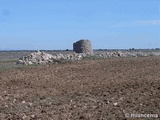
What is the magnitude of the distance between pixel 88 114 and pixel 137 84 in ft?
18.1

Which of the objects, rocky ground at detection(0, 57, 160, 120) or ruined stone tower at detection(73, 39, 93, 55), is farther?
ruined stone tower at detection(73, 39, 93, 55)

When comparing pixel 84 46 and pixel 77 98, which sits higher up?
pixel 84 46

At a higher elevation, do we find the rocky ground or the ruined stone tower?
the ruined stone tower

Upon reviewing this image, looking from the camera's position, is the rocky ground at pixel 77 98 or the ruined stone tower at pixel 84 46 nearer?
the rocky ground at pixel 77 98

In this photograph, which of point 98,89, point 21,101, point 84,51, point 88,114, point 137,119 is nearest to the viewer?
point 137,119

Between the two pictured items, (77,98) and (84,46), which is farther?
(84,46)

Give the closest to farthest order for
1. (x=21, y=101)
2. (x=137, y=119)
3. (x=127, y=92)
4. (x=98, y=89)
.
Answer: (x=137, y=119) → (x=21, y=101) → (x=127, y=92) → (x=98, y=89)

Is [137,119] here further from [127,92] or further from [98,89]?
[98,89]

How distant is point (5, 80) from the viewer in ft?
57.8

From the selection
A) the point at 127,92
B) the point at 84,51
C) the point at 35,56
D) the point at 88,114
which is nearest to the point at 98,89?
the point at 127,92

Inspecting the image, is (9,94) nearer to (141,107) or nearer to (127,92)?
(127,92)

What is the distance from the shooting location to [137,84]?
590 inches

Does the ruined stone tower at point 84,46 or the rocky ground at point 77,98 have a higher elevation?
the ruined stone tower at point 84,46

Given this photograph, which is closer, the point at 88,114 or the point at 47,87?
the point at 88,114
